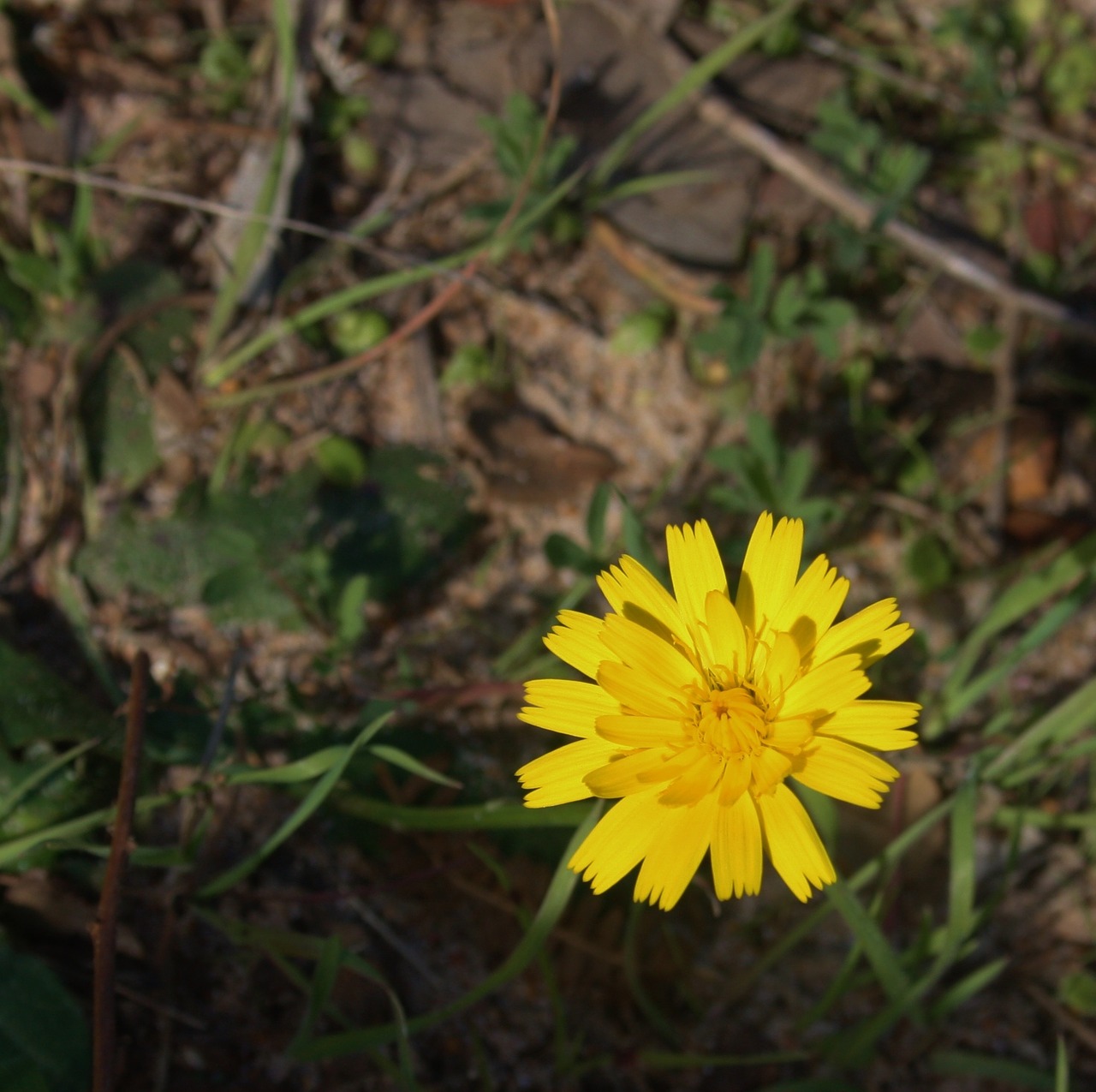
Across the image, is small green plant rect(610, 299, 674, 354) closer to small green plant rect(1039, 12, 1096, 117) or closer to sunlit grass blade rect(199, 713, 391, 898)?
sunlit grass blade rect(199, 713, 391, 898)

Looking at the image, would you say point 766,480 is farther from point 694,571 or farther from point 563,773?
point 563,773

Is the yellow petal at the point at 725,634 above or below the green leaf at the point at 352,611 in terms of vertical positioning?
above

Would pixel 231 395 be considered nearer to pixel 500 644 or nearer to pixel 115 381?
pixel 115 381

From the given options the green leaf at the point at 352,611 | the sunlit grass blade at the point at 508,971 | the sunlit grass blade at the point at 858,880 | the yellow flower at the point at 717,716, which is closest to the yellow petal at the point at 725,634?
the yellow flower at the point at 717,716

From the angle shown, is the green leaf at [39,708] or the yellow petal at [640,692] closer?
the yellow petal at [640,692]

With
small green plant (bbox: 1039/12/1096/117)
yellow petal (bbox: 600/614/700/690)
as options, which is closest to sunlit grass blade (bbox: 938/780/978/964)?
yellow petal (bbox: 600/614/700/690)

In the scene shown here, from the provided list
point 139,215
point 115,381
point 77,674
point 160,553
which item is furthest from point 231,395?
point 77,674

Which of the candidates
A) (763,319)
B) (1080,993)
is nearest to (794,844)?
(1080,993)

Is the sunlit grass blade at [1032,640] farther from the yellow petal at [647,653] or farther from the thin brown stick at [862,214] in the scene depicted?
the thin brown stick at [862,214]
